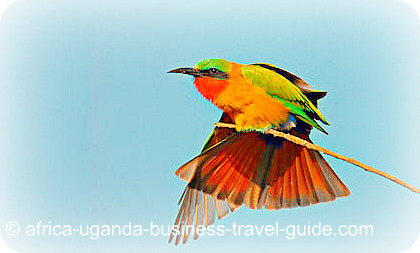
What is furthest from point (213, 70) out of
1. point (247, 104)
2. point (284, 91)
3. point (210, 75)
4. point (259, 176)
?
point (259, 176)

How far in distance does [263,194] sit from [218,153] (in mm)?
306

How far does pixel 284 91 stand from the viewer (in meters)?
1.79

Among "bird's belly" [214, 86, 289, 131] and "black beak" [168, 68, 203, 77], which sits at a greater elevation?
"black beak" [168, 68, 203, 77]

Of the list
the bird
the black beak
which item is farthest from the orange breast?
the black beak

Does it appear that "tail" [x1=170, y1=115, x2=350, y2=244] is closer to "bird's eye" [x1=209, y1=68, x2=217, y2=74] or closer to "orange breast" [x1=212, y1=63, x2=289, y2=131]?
"orange breast" [x1=212, y1=63, x2=289, y2=131]

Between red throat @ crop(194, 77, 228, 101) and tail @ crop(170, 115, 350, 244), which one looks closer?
red throat @ crop(194, 77, 228, 101)

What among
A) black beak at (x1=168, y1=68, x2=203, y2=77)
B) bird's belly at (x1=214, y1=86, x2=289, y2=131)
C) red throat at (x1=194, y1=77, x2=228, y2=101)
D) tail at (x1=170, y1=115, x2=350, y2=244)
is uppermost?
black beak at (x1=168, y1=68, x2=203, y2=77)

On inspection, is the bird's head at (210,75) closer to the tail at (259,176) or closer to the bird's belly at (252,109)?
the bird's belly at (252,109)

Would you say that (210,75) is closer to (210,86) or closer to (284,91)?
(210,86)

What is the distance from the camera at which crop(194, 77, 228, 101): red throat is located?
169 cm

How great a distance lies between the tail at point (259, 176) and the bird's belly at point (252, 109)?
0.28ft

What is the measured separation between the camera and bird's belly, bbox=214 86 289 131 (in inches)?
67.1

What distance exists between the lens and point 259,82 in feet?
5.75

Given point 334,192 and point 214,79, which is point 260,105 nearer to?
point 214,79
